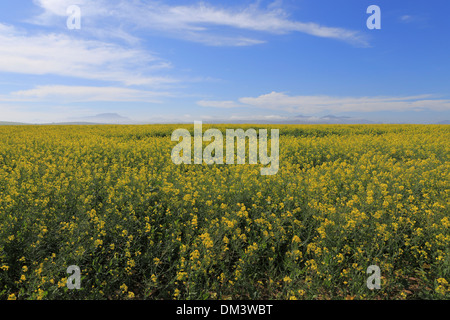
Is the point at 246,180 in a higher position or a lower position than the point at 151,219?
higher

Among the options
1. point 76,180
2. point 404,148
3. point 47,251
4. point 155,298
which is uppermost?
point 404,148

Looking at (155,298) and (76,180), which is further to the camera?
(76,180)

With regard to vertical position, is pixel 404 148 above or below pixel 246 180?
above

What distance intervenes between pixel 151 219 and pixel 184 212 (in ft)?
2.01

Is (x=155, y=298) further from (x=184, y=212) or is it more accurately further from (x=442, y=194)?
(x=442, y=194)

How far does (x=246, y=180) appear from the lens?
21.4 feet

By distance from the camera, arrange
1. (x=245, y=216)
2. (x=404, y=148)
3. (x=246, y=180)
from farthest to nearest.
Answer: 1. (x=404, y=148)
2. (x=246, y=180)
3. (x=245, y=216)

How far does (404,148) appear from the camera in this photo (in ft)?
39.1

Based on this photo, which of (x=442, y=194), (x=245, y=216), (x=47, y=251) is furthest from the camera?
(x=442, y=194)

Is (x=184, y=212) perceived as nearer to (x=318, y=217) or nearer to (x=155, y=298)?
(x=155, y=298)
